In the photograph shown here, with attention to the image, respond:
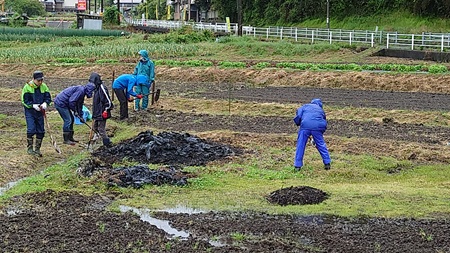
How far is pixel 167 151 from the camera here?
561 inches

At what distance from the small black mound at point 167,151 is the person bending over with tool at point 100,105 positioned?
0.57 m

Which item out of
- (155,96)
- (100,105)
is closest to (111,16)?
(155,96)

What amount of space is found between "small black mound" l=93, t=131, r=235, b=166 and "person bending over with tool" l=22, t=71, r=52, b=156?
127 centimetres

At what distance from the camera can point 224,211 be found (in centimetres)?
1031

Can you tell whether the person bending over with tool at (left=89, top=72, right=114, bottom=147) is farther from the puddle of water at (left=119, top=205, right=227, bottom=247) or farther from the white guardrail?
the white guardrail

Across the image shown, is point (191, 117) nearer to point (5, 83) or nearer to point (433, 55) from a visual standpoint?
point (5, 83)

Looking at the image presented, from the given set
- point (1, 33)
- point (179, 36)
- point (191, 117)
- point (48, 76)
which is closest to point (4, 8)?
point (1, 33)

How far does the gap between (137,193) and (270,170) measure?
10.00 ft

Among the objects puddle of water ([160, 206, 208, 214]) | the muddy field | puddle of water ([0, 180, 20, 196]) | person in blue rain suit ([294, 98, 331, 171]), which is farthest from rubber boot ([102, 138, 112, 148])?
puddle of water ([160, 206, 208, 214])

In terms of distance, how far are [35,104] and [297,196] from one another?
19.7ft

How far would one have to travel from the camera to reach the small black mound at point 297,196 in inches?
424

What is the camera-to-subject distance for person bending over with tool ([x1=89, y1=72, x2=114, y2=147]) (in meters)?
14.8

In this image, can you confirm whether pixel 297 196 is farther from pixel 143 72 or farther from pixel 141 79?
pixel 143 72

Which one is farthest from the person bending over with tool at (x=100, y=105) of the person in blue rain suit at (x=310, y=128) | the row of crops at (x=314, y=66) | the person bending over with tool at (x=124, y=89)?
the row of crops at (x=314, y=66)
